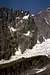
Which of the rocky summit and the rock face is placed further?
the rock face

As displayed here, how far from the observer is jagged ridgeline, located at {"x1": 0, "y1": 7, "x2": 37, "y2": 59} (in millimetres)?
1270

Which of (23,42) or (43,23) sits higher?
(43,23)

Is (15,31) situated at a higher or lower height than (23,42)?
higher

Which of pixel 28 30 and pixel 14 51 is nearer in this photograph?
pixel 14 51

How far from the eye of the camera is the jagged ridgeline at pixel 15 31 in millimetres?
1270

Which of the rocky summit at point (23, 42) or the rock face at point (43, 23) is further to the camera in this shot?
the rock face at point (43, 23)

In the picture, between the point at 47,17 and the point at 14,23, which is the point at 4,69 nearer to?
the point at 14,23

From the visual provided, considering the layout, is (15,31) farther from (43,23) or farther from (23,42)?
(43,23)

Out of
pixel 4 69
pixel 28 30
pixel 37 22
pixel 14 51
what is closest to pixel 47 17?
pixel 37 22

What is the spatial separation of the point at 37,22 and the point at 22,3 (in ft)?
0.95

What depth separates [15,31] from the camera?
145 cm

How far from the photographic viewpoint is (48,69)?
46.4 inches

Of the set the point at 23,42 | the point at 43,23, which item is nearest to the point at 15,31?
the point at 23,42

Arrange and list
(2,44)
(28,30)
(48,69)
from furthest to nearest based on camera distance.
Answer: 1. (28,30)
2. (2,44)
3. (48,69)
